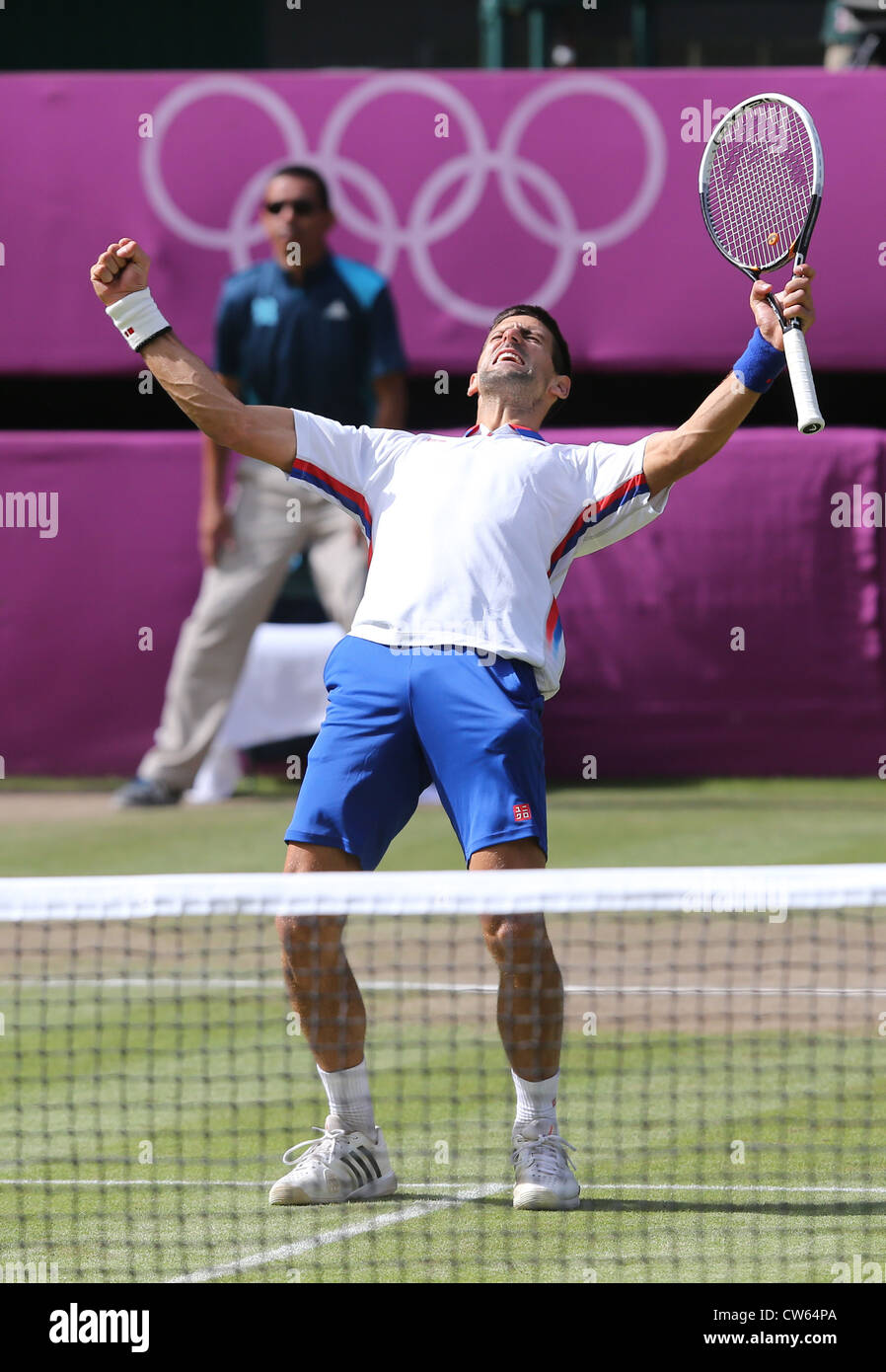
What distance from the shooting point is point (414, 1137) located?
567 centimetres

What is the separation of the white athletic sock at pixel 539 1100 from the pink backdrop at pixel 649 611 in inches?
317

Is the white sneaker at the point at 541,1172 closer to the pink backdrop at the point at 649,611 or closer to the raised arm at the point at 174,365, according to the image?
the raised arm at the point at 174,365

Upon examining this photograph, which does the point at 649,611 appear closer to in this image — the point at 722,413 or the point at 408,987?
the point at 408,987

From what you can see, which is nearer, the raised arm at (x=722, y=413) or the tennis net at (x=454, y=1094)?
the tennis net at (x=454, y=1094)

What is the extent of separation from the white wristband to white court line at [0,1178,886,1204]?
2026 millimetres

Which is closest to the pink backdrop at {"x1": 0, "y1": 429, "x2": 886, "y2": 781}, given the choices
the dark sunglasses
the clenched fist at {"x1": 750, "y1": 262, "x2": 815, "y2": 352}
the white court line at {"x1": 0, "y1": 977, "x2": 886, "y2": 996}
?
the dark sunglasses

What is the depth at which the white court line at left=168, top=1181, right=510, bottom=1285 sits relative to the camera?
169 inches

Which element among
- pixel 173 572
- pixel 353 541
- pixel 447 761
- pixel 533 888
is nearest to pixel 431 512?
pixel 447 761

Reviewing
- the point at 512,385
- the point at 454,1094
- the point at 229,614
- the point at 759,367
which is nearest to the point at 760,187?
the point at 512,385

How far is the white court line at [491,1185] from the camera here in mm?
5016

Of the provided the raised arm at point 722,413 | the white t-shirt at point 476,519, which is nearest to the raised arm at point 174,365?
the white t-shirt at point 476,519
